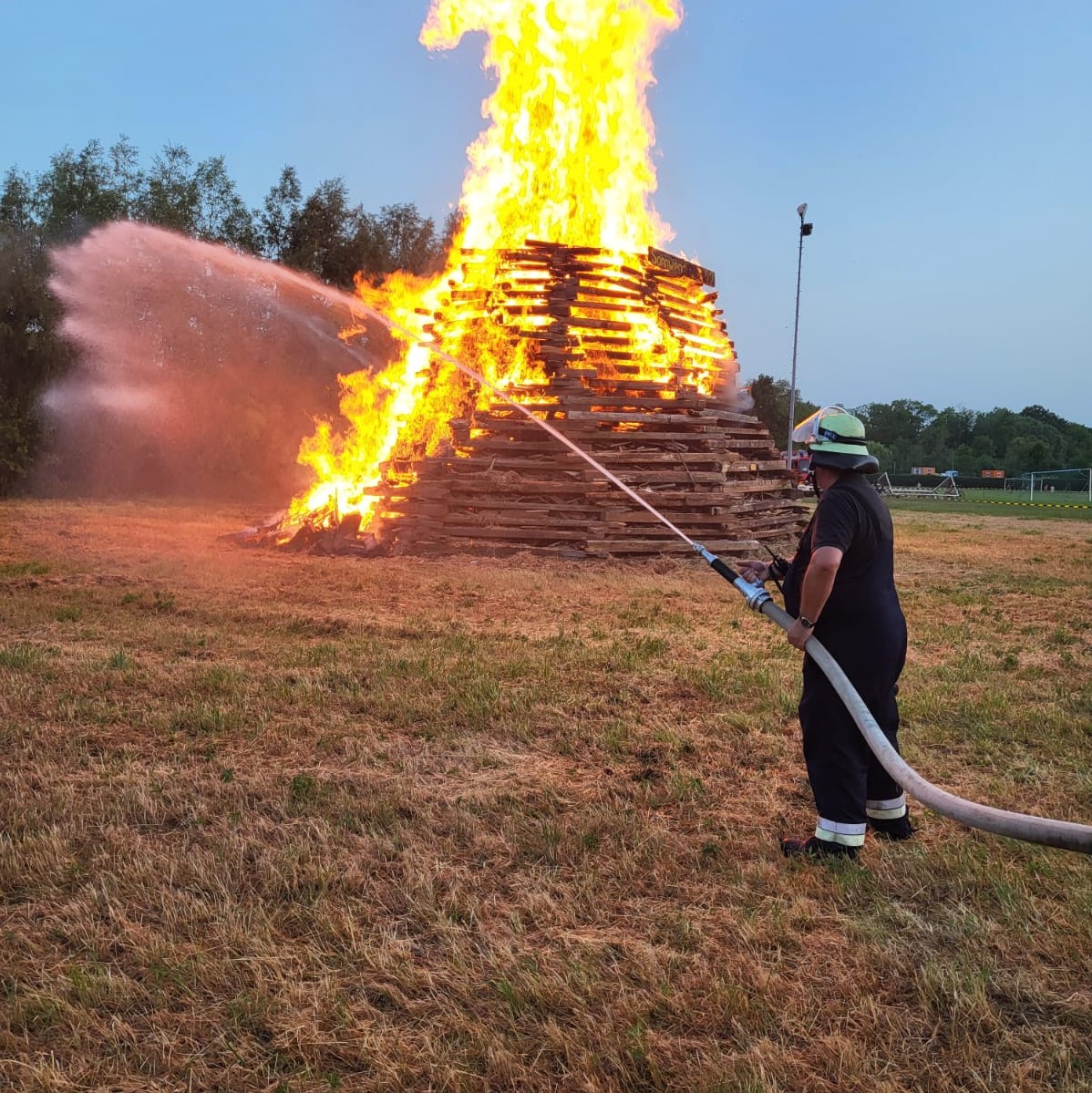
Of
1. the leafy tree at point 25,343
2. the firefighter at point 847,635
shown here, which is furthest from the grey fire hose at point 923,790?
the leafy tree at point 25,343

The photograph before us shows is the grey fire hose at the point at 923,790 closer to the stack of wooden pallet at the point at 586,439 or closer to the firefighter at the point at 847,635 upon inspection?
the firefighter at the point at 847,635

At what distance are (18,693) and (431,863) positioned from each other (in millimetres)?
3832

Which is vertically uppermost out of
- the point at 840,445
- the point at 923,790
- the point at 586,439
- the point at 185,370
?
the point at 185,370

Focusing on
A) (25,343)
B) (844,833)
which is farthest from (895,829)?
(25,343)

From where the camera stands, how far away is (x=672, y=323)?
57.0 ft

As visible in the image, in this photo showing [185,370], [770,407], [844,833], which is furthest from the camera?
[770,407]

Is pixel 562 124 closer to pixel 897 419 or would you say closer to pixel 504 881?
pixel 504 881

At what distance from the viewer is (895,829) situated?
439 cm

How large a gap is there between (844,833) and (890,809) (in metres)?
0.42

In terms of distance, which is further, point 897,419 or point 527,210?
point 897,419

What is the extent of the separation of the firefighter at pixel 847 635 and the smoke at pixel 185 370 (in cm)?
2547

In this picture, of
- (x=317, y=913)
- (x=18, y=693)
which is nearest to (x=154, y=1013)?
(x=317, y=913)

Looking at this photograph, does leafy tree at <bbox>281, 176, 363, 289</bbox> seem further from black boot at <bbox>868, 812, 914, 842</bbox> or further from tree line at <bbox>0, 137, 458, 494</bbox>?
black boot at <bbox>868, 812, 914, 842</bbox>

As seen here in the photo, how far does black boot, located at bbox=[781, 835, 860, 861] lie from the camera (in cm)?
407
